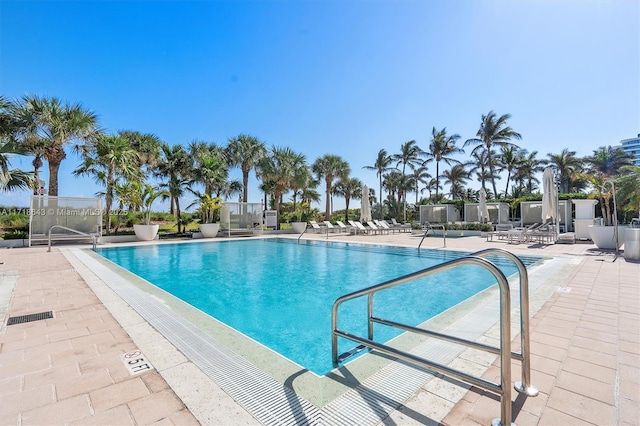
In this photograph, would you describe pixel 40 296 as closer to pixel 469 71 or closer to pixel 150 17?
pixel 150 17

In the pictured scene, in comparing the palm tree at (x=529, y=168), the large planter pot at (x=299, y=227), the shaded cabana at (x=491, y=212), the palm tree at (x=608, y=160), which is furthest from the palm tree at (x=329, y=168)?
the palm tree at (x=608, y=160)

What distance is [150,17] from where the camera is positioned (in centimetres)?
1045

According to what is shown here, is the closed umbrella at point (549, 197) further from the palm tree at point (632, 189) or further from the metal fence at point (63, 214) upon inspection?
the metal fence at point (63, 214)

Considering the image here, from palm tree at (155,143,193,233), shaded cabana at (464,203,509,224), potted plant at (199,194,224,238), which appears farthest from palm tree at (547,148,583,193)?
palm tree at (155,143,193,233)

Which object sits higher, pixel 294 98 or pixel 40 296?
pixel 294 98

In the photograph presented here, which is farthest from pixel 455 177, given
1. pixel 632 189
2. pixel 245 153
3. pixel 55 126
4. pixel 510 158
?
pixel 55 126

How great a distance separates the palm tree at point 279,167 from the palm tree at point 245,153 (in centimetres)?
72

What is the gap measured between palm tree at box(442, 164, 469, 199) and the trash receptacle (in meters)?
29.6

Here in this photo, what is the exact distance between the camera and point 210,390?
82.5 inches

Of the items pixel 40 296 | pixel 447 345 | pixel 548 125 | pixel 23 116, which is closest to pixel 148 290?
pixel 40 296

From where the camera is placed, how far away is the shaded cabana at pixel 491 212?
24.7m

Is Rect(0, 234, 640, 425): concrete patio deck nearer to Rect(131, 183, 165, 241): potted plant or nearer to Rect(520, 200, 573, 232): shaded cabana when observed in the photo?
Rect(131, 183, 165, 241): potted plant

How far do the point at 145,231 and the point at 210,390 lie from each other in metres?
16.0

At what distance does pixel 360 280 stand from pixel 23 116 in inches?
407
